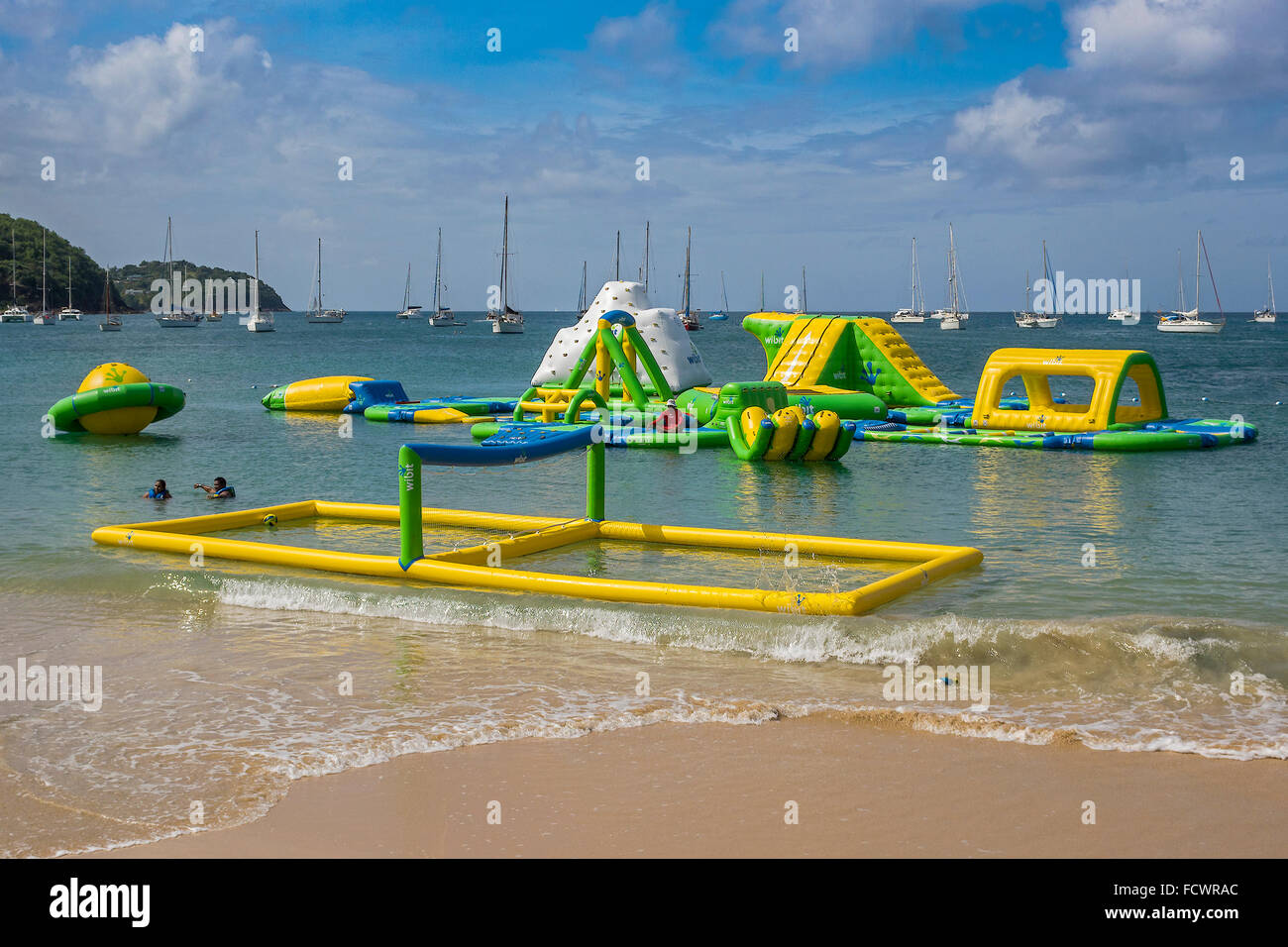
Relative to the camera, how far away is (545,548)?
10.4 m

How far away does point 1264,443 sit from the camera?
70.4 feet

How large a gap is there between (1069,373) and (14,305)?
112375 mm

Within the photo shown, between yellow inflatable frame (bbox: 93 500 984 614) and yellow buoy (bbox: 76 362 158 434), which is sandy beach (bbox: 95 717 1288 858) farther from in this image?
yellow buoy (bbox: 76 362 158 434)

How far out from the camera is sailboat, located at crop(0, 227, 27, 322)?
107 metres

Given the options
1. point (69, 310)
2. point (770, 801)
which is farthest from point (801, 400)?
point (69, 310)

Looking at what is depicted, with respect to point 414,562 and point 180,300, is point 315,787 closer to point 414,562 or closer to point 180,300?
point 414,562

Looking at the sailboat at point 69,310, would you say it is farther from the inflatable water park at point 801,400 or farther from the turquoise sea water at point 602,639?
the turquoise sea water at point 602,639

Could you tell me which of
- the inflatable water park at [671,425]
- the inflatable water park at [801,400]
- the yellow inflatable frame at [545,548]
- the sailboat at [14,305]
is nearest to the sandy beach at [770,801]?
the yellow inflatable frame at [545,548]

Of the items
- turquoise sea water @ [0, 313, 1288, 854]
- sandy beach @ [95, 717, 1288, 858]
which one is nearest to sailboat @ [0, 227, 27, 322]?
turquoise sea water @ [0, 313, 1288, 854]

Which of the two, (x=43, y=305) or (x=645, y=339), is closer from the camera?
(x=645, y=339)

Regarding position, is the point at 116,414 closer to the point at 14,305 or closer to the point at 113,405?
the point at 113,405

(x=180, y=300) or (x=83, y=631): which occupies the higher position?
(x=180, y=300)
